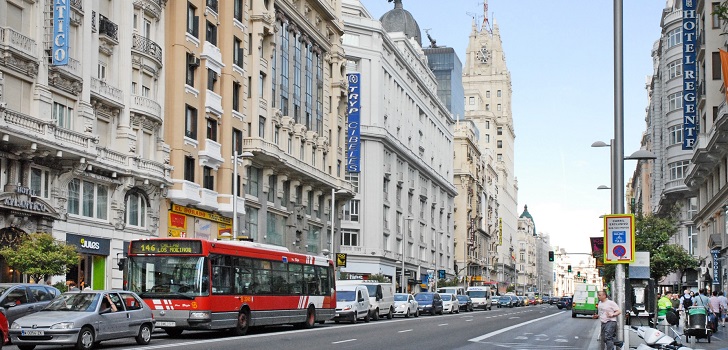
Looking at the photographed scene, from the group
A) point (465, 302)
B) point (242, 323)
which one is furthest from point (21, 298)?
point (465, 302)

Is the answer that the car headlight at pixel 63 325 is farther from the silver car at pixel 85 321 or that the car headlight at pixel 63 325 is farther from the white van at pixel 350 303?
the white van at pixel 350 303

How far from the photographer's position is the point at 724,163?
1934 inches

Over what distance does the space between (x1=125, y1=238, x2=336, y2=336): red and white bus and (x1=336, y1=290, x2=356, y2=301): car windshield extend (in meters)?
10.2

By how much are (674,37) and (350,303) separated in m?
39.5

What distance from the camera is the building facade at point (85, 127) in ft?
113

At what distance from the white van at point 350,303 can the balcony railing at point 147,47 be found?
13312mm

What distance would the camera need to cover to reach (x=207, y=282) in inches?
1129

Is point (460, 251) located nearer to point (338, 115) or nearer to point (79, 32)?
point (338, 115)

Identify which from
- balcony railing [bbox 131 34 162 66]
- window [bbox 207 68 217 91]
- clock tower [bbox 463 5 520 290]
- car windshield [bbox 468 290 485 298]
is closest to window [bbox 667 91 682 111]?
car windshield [bbox 468 290 485 298]

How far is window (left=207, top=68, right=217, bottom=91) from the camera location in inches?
1950

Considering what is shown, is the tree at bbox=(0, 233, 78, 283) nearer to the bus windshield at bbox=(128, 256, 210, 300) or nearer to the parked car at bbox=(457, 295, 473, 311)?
the bus windshield at bbox=(128, 256, 210, 300)

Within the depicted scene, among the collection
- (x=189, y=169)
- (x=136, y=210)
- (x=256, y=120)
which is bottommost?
(x=136, y=210)

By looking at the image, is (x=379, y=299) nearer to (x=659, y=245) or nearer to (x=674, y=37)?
(x=659, y=245)

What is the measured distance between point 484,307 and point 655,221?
2812 centimetres
